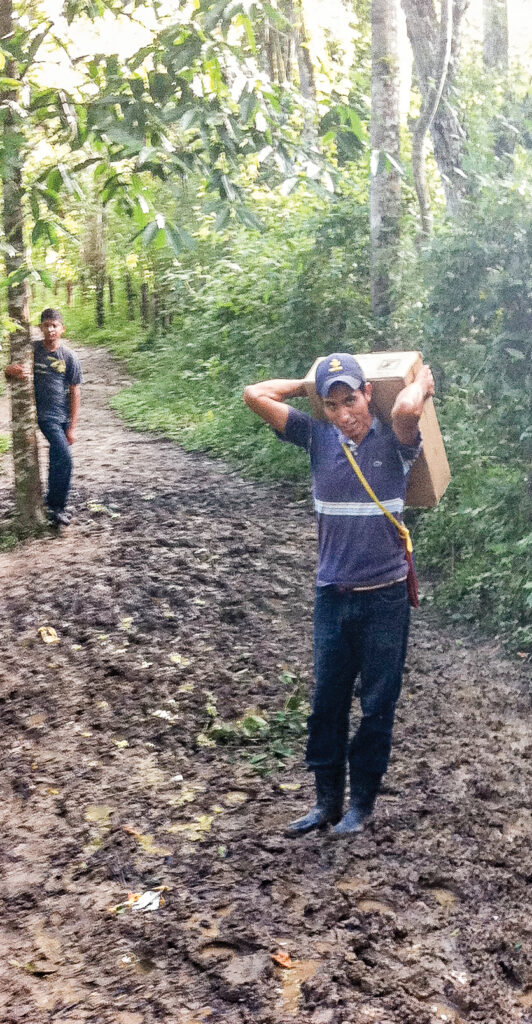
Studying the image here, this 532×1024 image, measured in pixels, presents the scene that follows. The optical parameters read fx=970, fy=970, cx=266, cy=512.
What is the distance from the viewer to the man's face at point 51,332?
8219 mm

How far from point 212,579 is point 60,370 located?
7.58 ft

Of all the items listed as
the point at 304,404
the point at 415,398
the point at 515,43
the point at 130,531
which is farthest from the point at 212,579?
the point at 515,43

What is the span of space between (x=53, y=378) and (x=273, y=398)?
4747 mm

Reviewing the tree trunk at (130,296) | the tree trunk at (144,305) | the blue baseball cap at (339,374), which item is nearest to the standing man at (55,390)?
the blue baseball cap at (339,374)

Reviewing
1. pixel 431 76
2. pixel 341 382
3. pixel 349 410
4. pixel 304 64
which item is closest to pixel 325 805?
pixel 349 410

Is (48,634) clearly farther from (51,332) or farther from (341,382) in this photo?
(341,382)

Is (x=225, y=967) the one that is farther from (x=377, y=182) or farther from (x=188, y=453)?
(x=188, y=453)

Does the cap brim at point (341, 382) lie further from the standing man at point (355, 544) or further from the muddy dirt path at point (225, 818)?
the muddy dirt path at point (225, 818)

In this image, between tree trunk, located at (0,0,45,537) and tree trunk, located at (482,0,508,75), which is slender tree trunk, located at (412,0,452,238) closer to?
tree trunk, located at (482,0,508,75)

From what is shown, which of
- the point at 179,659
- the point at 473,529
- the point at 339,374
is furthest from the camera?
the point at 473,529

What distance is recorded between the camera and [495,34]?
503 inches

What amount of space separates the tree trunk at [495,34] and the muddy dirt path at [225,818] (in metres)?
8.31

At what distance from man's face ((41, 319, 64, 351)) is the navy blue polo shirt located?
488cm

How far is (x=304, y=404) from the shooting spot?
10594 millimetres
